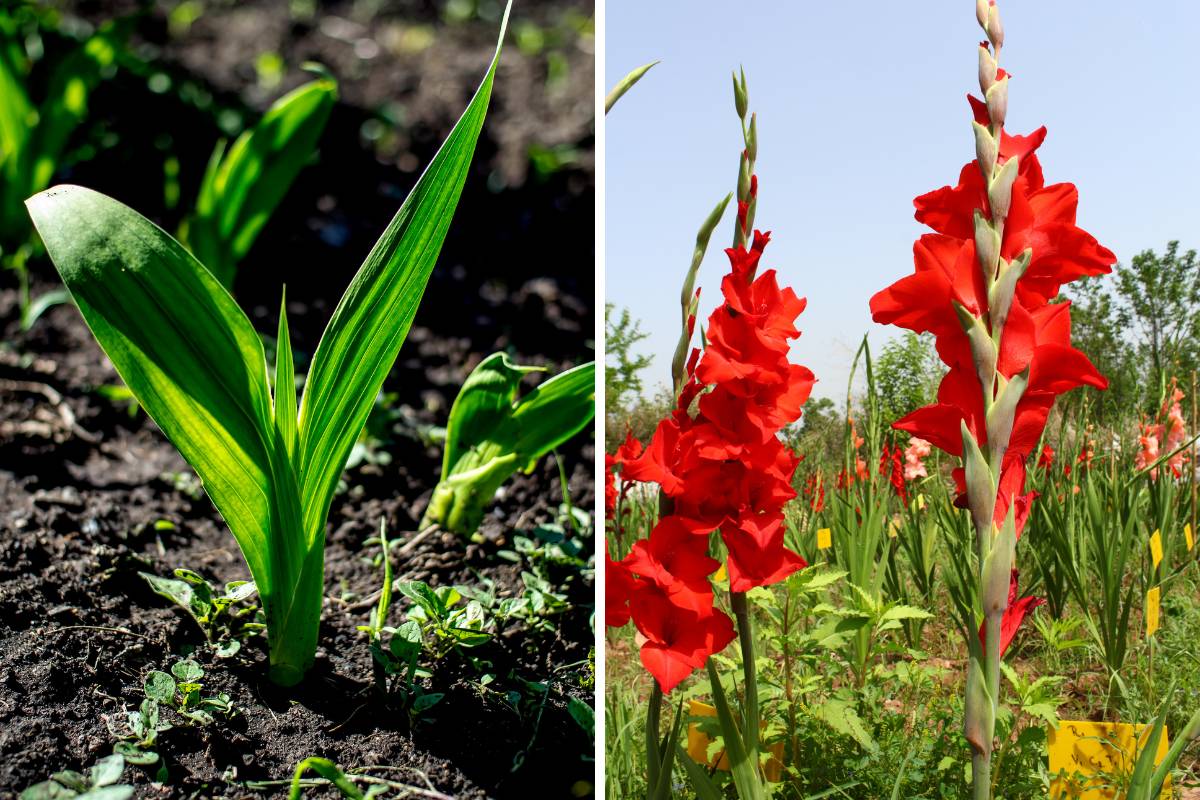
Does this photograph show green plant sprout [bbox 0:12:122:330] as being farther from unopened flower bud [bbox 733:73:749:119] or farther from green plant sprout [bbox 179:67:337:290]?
unopened flower bud [bbox 733:73:749:119]

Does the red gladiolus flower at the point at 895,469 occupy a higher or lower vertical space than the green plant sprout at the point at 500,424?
higher

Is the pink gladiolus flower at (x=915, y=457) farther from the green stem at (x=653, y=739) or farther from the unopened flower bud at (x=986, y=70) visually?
the unopened flower bud at (x=986, y=70)

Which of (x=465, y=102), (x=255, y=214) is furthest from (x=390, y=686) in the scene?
(x=465, y=102)

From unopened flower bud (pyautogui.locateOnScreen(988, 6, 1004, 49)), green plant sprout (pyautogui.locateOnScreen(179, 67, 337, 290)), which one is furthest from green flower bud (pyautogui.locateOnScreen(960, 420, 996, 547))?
green plant sprout (pyautogui.locateOnScreen(179, 67, 337, 290))

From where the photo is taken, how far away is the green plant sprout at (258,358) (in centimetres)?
100

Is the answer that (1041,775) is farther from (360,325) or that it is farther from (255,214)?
(255,214)

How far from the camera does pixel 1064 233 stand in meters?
0.88

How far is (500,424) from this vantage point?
4.69ft

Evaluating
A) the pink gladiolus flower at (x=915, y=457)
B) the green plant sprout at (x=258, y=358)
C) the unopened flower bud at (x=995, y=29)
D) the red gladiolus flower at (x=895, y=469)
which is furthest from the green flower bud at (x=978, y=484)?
the pink gladiolus flower at (x=915, y=457)

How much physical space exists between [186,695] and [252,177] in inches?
43.4

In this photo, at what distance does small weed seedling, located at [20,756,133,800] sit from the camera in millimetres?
938

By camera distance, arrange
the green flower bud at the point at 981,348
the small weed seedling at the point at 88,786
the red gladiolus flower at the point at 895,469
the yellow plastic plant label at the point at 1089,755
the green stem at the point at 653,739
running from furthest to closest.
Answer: the red gladiolus flower at the point at 895,469, the yellow plastic plant label at the point at 1089,755, the green stem at the point at 653,739, the small weed seedling at the point at 88,786, the green flower bud at the point at 981,348

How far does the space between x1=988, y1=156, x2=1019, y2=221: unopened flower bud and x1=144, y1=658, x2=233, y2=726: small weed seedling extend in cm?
94

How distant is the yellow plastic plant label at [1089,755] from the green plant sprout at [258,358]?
0.97 m
